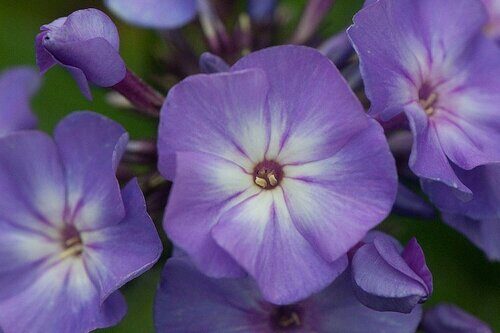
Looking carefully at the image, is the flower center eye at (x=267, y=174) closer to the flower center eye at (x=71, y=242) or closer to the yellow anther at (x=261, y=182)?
→ the yellow anther at (x=261, y=182)

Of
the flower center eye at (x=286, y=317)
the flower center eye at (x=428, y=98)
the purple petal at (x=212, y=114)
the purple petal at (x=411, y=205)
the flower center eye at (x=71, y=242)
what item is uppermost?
the purple petal at (x=212, y=114)

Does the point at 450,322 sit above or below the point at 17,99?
below

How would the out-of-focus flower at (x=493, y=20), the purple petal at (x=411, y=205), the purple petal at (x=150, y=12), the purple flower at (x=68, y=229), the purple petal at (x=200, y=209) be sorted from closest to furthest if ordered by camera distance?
the purple petal at (x=200, y=209)
the purple flower at (x=68, y=229)
the purple petal at (x=411, y=205)
the purple petal at (x=150, y=12)
the out-of-focus flower at (x=493, y=20)

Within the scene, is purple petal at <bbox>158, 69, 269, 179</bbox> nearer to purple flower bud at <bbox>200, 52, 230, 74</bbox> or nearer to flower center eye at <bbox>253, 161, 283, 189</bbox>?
flower center eye at <bbox>253, 161, 283, 189</bbox>

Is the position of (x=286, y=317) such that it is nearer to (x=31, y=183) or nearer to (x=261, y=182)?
(x=261, y=182)

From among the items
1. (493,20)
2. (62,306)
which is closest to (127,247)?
(62,306)

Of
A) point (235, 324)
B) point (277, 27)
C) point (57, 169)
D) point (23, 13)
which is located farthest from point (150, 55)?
point (235, 324)

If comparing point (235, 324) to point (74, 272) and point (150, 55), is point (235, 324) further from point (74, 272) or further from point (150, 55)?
point (150, 55)

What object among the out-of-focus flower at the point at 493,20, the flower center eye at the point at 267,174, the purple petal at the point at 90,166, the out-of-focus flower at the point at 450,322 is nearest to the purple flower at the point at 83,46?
the purple petal at the point at 90,166
